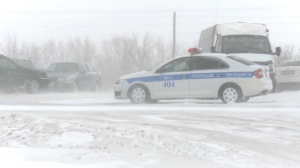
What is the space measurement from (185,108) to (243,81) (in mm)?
1971

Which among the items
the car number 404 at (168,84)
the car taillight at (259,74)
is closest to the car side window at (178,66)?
the car number 404 at (168,84)

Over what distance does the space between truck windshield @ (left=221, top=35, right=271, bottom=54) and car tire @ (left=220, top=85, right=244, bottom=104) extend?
3.61 metres

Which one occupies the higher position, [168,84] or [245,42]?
[245,42]

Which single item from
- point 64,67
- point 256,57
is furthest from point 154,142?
point 64,67

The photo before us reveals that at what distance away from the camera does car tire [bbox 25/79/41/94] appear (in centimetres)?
1738

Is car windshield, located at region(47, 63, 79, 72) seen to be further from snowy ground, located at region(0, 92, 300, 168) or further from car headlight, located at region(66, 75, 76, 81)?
snowy ground, located at region(0, 92, 300, 168)

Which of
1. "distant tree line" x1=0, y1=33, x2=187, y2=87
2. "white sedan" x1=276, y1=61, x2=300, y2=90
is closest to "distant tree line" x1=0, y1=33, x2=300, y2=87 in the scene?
"distant tree line" x1=0, y1=33, x2=187, y2=87

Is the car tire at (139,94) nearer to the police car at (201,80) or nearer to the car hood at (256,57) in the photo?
the police car at (201,80)

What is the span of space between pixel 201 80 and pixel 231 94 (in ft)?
3.04

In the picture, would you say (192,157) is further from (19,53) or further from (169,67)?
(19,53)

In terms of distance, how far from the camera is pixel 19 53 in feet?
149

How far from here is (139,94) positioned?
40.7ft

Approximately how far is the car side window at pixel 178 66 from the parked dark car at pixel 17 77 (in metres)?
7.44

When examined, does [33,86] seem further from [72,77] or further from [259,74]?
[259,74]
